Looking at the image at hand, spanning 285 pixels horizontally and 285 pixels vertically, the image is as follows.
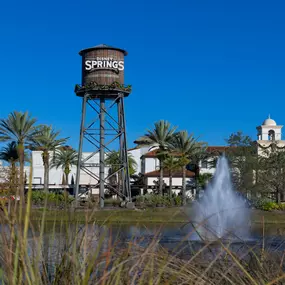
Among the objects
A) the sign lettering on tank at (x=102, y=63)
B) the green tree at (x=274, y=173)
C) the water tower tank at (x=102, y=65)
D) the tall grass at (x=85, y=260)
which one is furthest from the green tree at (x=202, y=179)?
the tall grass at (x=85, y=260)

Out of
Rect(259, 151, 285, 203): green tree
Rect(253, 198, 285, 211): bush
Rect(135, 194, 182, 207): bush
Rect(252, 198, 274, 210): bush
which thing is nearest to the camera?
Rect(253, 198, 285, 211): bush

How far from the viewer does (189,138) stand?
64188 mm

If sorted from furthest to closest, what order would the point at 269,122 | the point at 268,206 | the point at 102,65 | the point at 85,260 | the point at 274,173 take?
the point at 269,122, the point at 274,173, the point at 102,65, the point at 268,206, the point at 85,260

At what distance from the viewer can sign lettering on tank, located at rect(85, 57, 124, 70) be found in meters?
52.1

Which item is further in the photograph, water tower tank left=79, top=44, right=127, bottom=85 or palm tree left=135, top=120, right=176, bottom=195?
palm tree left=135, top=120, right=176, bottom=195

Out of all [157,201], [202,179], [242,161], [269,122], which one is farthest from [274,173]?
[269,122]

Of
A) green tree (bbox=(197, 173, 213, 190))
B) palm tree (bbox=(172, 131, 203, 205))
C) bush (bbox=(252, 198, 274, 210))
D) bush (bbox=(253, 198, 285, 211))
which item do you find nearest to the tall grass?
bush (bbox=(253, 198, 285, 211))

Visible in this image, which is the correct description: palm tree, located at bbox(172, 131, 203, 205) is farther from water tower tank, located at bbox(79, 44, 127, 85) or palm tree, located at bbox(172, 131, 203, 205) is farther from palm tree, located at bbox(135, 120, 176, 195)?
water tower tank, located at bbox(79, 44, 127, 85)

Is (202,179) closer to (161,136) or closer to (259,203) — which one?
(161,136)

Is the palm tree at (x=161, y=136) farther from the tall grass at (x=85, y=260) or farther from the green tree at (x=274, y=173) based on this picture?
the tall grass at (x=85, y=260)

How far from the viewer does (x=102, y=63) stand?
52188 millimetres

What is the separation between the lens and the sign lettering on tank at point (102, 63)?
52.1 m

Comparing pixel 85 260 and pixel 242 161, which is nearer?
pixel 85 260

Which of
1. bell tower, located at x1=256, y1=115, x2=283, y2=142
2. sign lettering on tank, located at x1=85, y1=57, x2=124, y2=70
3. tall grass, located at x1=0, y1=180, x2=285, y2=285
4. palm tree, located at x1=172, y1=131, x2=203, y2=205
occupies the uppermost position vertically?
sign lettering on tank, located at x1=85, y1=57, x2=124, y2=70
